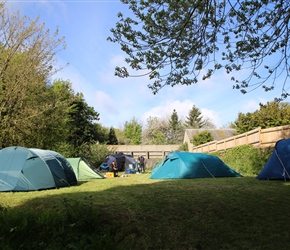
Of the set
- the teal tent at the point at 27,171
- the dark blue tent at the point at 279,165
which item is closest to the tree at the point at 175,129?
the dark blue tent at the point at 279,165

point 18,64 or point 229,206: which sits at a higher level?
point 18,64

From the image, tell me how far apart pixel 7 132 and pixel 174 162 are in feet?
29.1

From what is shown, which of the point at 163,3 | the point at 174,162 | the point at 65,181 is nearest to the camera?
the point at 163,3

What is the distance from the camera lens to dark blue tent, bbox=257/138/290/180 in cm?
1067

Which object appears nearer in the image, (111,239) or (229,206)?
(111,239)

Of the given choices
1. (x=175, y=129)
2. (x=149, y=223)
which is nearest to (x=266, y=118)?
(x=149, y=223)

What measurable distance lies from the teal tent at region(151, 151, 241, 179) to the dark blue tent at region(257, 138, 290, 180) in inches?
103

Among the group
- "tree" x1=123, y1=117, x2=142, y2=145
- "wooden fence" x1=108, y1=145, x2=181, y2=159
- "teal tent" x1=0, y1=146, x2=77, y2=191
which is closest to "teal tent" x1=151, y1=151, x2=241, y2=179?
"teal tent" x1=0, y1=146, x2=77, y2=191

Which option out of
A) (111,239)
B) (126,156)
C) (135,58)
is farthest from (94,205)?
(126,156)

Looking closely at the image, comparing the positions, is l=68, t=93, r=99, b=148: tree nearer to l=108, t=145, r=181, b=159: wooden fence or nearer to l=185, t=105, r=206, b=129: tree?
l=108, t=145, r=181, b=159: wooden fence

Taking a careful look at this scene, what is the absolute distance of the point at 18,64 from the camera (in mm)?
14727

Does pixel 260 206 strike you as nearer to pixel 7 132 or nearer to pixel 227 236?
pixel 227 236

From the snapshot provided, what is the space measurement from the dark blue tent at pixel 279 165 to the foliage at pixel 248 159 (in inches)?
133

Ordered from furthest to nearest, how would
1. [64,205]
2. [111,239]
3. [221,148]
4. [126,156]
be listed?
1. [126,156]
2. [221,148]
3. [64,205]
4. [111,239]
